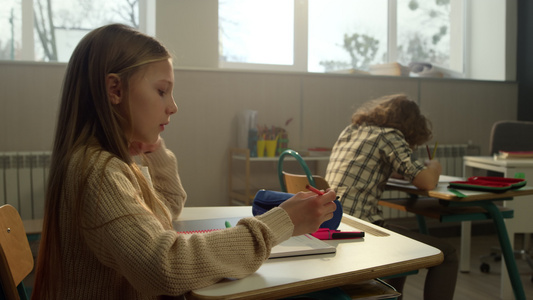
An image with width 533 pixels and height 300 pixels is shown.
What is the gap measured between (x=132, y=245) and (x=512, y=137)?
339 centimetres

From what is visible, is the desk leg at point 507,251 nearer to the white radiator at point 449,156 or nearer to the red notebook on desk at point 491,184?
the red notebook on desk at point 491,184

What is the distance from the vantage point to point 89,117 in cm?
96

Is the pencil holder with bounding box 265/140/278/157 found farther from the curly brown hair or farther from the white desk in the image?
the white desk

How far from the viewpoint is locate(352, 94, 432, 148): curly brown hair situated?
2436 mm

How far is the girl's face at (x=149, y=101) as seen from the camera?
97 centimetres

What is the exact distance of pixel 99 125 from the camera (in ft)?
3.13

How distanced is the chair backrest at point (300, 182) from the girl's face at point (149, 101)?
3.18 feet

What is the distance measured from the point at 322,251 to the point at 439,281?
115 centimetres

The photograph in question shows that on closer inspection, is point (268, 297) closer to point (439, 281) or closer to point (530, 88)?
point (439, 281)

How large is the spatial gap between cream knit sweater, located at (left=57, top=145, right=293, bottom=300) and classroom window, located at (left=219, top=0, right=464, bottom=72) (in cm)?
322

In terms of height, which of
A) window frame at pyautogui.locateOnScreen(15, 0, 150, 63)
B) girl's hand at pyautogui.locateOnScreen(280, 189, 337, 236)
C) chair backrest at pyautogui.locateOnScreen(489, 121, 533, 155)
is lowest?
girl's hand at pyautogui.locateOnScreen(280, 189, 337, 236)

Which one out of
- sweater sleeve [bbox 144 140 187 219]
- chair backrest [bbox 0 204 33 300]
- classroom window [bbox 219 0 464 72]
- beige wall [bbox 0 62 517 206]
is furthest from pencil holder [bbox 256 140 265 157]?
chair backrest [bbox 0 204 33 300]

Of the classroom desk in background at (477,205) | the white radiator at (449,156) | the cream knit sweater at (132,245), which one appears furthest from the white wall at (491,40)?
the cream knit sweater at (132,245)

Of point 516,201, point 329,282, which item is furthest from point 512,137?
point 329,282
